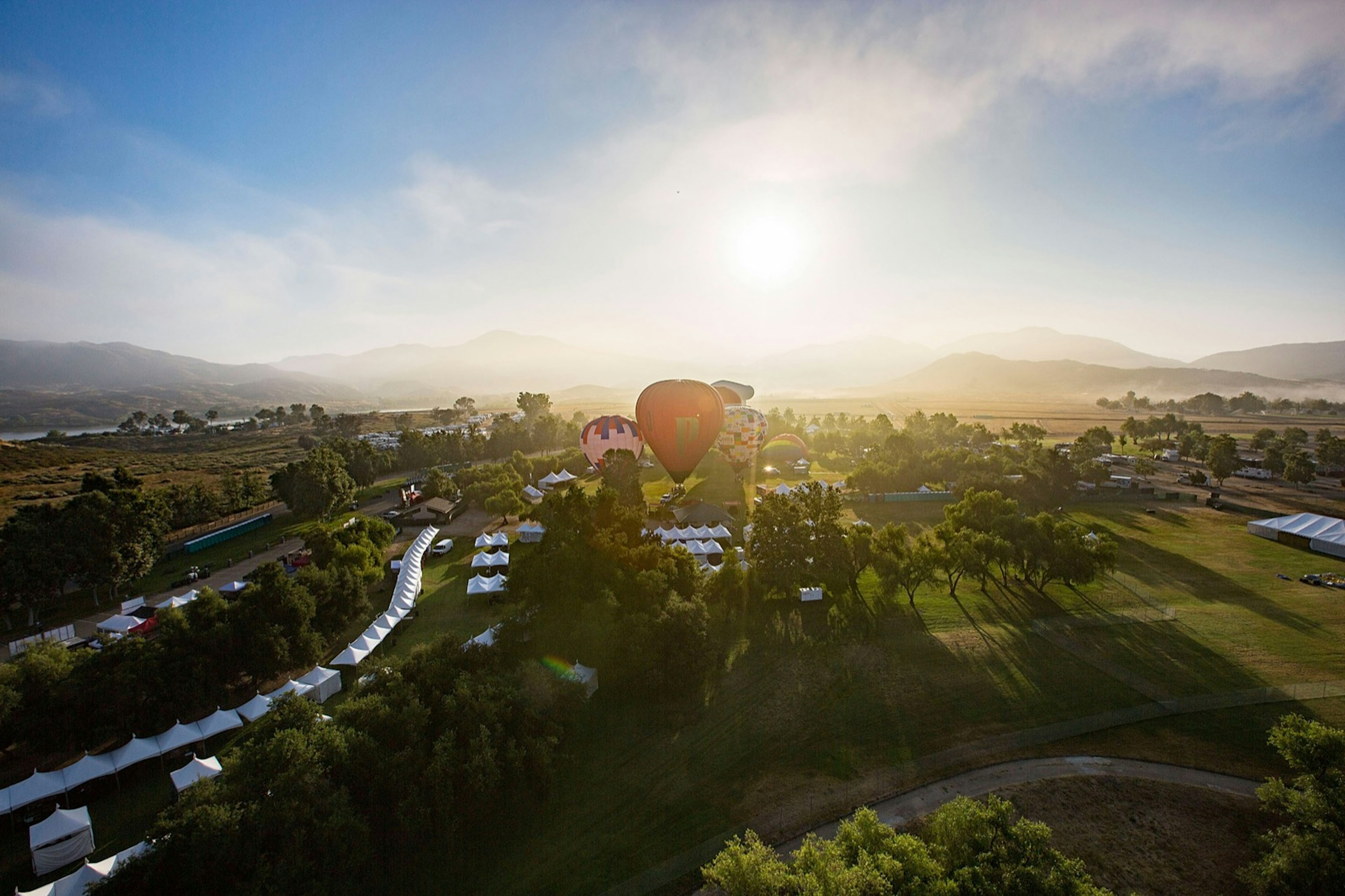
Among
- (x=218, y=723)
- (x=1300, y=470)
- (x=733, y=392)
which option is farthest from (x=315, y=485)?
(x=1300, y=470)

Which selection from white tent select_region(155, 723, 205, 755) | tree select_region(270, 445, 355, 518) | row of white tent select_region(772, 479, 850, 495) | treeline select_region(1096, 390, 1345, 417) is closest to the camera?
white tent select_region(155, 723, 205, 755)

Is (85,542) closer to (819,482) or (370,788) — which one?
(370,788)

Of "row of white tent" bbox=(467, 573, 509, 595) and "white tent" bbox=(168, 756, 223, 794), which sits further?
"row of white tent" bbox=(467, 573, 509, 595)

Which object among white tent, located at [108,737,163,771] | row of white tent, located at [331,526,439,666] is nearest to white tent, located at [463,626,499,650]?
row of white tent, located at [331,526,439,666]

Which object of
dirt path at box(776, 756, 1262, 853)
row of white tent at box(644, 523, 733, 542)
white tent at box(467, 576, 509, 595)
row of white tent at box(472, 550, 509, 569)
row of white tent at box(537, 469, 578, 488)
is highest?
row of white tent at box(537, 469, 578, 488)

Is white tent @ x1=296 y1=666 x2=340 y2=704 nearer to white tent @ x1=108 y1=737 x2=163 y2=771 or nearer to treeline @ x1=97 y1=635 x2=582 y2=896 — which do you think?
white tent @ x1=108 y1=737 x2=163 y2=771

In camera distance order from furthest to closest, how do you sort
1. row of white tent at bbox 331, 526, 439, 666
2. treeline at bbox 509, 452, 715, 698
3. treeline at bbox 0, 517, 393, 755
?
row of white tent at bbox 331, 526, 439, 666 < treeline at bbox 509, 452, 715, 698 < treeline at bbox 0, 517, 393, 755

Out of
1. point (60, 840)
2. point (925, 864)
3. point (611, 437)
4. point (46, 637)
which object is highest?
point (611, 437)

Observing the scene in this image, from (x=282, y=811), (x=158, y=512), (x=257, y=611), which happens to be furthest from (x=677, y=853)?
(x=158, y=512)
